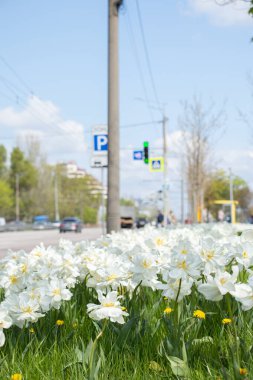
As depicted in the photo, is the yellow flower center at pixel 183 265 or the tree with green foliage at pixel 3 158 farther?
the tree with green foliage at pixel 3 158

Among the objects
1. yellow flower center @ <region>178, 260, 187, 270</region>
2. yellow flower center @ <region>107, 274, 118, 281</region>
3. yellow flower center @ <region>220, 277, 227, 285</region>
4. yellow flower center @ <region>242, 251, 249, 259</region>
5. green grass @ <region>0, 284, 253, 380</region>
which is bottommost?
green grass @ <region>0, 284, 253, 380</region>

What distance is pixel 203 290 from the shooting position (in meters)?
2.63

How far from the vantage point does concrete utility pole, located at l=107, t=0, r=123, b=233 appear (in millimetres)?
10734

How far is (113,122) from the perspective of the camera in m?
10.9

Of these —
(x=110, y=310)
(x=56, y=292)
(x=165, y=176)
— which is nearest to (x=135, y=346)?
(x=110, y=310)

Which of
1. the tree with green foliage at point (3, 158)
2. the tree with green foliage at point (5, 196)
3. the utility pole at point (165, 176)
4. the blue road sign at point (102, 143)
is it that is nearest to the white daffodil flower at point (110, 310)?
the blue road sign at point (102, 143)

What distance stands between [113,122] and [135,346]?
8.37 meters

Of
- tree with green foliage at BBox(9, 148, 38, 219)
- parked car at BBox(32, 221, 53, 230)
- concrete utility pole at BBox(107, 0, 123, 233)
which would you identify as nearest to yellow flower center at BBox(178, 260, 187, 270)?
concrete utility pole at BBox(107, 0, 123, 233)

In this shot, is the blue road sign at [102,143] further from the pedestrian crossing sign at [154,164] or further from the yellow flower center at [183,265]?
the pedestrian crossing sign at [154,164]

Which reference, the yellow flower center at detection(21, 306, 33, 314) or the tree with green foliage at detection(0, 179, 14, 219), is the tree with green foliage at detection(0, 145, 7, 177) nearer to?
the tree with green foliage at detection(0, 179, 14, 219)

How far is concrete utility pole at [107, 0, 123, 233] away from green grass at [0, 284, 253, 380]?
289 inches

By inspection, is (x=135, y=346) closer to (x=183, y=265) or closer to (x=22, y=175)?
(x=183, y=265)

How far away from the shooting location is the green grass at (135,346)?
2506 millimetres

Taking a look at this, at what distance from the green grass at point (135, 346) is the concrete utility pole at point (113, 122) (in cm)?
735
